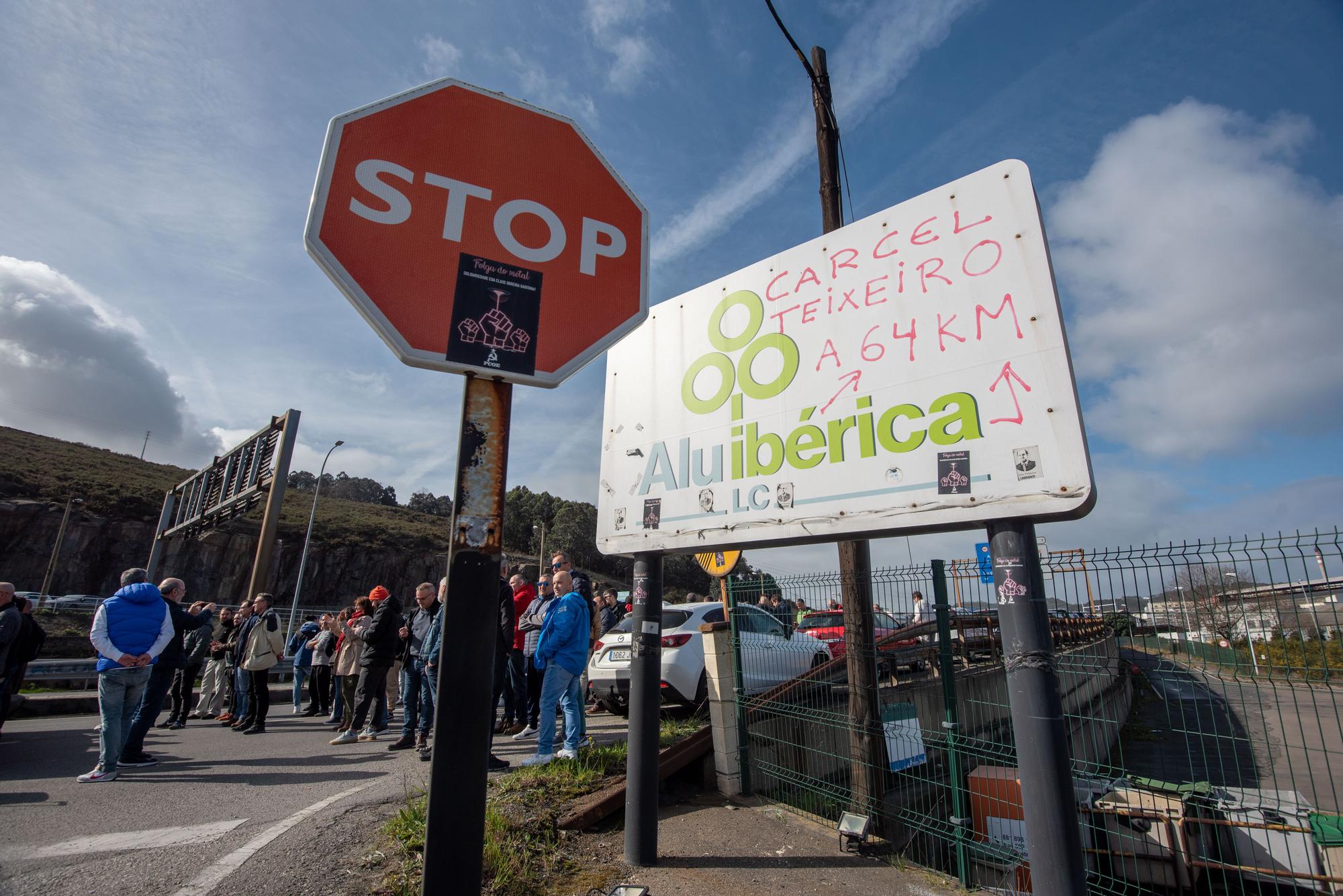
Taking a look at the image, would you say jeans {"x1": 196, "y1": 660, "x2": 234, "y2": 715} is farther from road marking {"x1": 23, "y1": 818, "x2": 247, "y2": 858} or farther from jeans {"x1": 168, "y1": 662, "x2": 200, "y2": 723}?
road marking {"x1": 23, "y1": 818, "x2": 247, "y2": 858}

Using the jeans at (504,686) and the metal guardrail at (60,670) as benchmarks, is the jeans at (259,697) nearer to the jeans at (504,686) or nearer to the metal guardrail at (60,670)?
the jeans at (504,686)

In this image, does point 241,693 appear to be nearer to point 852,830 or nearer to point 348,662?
point 348,662

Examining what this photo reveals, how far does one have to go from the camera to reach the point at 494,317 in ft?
6.27

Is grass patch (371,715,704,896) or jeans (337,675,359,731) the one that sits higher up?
jeans (337,675,359,731)

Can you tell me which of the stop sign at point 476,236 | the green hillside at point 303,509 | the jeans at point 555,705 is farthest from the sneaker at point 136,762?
the green hillside at point 303,509

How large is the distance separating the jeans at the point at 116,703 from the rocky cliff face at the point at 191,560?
134ft

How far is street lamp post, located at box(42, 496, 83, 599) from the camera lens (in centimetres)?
4350

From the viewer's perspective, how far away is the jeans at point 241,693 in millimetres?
8867

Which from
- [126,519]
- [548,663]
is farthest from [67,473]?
[548,663]

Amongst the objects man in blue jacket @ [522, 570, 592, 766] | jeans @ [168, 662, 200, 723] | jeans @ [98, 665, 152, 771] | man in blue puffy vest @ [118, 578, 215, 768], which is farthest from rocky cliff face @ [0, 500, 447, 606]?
man in blue jacket @ [522, 570, 592, 766]

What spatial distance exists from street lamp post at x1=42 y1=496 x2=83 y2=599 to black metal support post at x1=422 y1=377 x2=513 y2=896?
5712cm

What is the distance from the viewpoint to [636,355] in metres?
4.83

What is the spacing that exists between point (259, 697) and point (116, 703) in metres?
2.81

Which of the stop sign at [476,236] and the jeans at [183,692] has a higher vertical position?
the stop sign at [476,236]
